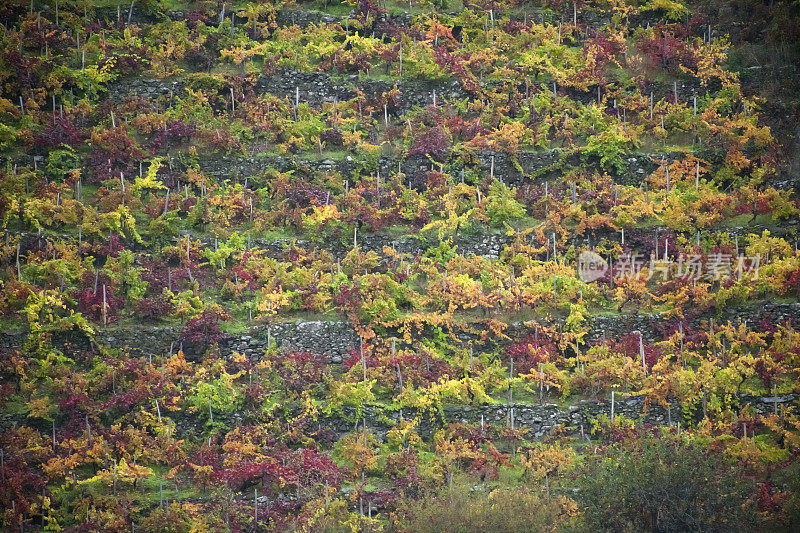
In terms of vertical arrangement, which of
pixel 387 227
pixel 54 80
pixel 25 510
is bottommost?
pixel 25 510

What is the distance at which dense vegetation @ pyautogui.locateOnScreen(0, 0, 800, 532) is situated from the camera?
23.9 metres

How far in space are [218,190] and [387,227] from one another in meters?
5.48

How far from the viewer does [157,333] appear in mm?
26812

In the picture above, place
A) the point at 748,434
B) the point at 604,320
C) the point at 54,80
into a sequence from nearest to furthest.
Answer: the point at 748,434 → the point at 604,320 → the point at 54,80

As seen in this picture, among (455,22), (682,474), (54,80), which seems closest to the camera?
(682,474)

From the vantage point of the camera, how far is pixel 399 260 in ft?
96.7

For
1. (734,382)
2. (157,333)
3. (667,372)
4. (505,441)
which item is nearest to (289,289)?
(157,333)

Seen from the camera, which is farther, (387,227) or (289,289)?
(387,227)

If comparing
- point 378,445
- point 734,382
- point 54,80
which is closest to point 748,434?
point 734,382

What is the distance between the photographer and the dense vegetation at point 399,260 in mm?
23859

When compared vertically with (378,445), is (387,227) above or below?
above

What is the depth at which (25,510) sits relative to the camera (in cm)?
2286

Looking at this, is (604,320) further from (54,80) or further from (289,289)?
(54,80)

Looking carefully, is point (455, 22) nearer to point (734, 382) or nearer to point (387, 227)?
point (387, 227)
